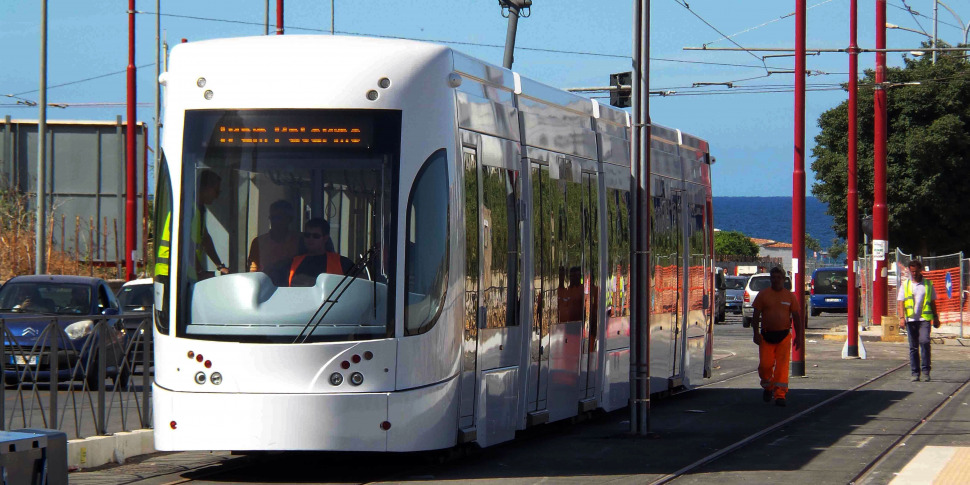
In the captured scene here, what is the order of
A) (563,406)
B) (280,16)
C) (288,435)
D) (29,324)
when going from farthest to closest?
(280,16), (563,406), (29,324), (288,435)

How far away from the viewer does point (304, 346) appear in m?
10.2

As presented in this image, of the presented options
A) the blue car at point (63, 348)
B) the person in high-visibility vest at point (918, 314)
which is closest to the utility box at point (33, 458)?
the blue car at point (63, 348)

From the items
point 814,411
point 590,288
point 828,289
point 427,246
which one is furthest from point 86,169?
point 427,246

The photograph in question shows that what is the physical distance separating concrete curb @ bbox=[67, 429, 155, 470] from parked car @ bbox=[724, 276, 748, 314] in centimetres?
4396

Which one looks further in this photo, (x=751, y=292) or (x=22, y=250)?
(x=751, y=292)

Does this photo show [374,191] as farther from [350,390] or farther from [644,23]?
[644,23]

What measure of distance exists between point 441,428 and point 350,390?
2.75ft

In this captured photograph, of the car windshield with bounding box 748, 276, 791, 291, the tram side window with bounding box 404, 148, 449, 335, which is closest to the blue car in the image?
the tram side window with bounding box 404, 148, 449, 335

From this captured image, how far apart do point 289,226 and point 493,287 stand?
2012mm

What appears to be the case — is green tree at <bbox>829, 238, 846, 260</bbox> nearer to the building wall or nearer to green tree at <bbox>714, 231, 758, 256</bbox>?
the building wall

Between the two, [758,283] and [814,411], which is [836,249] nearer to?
[758,283]

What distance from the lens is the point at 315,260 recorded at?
1048 centimetres

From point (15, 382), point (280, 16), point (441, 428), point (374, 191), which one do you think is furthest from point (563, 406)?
point (280, 16)

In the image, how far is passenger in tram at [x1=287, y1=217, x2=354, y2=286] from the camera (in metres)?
10.4
